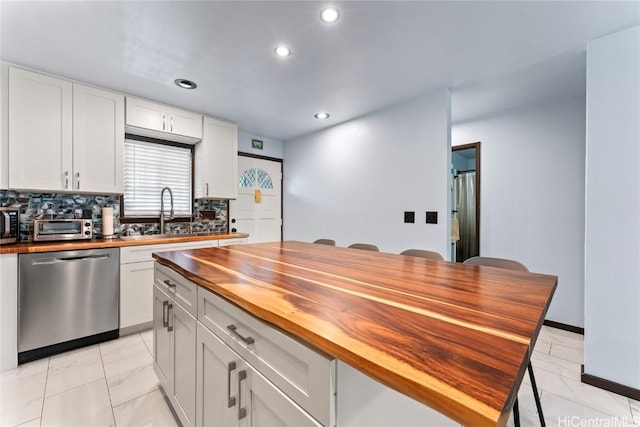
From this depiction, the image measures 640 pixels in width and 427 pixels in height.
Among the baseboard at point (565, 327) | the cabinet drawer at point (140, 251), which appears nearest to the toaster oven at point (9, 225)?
the cabinet drawer at point (140, 251)

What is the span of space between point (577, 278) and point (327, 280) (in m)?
3.16

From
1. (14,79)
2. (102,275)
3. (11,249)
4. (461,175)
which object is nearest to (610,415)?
(461,175)

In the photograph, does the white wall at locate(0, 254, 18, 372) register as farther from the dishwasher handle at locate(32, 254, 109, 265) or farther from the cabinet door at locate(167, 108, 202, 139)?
the cabinet door at locate(167, 108, 202, 139)

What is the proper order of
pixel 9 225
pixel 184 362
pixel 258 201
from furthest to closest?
pixel 258 201 < pixel 9 225 < pixel 184 362

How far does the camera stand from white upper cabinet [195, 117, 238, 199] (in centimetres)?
343

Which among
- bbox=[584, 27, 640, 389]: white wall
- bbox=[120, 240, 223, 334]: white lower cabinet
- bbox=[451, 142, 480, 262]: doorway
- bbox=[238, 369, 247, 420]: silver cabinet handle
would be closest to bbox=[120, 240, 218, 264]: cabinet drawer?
bbox=[120, 240, 223, 334]: white lower cabinet

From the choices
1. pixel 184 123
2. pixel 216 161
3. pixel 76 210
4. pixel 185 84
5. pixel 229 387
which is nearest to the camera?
pixel 229 387

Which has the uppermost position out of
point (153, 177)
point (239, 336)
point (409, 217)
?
point (153, 177)

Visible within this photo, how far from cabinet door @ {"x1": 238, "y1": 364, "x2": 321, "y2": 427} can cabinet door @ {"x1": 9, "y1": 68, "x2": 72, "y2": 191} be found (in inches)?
109

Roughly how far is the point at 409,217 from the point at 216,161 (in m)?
2.50

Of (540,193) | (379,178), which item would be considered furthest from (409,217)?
(540,193)

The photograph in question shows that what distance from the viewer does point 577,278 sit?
281cm

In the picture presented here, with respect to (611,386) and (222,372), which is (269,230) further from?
(611,386)

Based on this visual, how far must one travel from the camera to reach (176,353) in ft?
4.83
